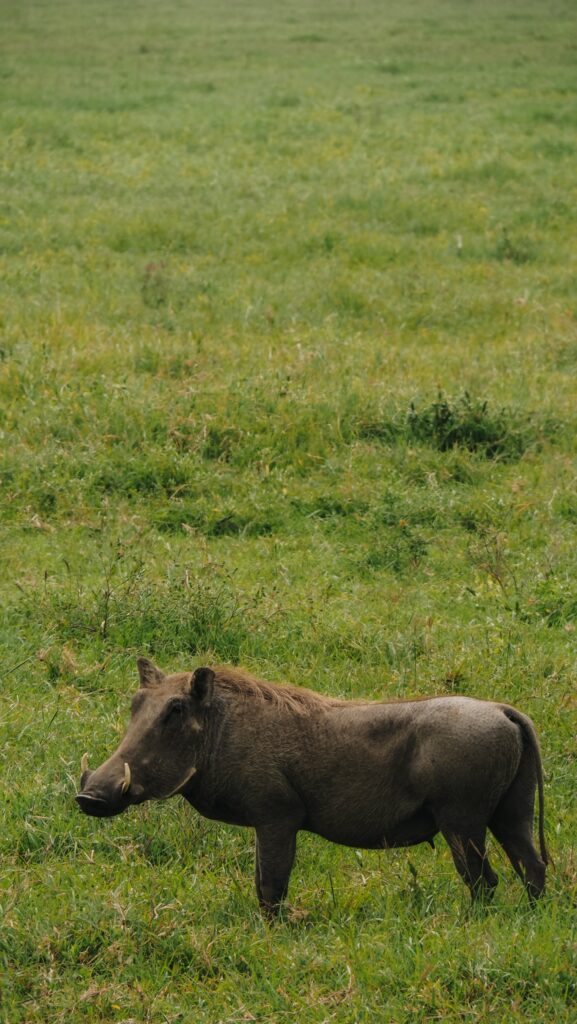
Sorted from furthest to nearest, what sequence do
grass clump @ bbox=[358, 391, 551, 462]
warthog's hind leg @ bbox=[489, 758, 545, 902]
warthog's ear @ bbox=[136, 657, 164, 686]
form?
1. grass clump @ bbox=[358, 391, 551, 462]
2. warthog's ear @ bbox=[136, 657, 164, 686]
3. warthog's hind leg @ bbox=[489, 758, 545, 902]

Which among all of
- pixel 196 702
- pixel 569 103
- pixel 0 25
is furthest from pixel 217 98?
pixel 196 702

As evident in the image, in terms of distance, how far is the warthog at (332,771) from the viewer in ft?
13.8

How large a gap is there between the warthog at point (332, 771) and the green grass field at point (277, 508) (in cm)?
23

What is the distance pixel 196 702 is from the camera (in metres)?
4.45

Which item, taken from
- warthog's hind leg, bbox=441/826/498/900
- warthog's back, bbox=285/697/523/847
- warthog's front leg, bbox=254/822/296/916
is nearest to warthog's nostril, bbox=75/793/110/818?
warthog's front leg, bbox=254/822/296/916

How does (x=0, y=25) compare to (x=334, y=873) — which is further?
(x=0, y=25)

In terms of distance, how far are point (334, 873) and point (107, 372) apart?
20.4 feet

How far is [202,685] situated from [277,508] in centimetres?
388

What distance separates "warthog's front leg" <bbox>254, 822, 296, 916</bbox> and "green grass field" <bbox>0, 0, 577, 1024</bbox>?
7cm

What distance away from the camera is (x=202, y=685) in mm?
4426

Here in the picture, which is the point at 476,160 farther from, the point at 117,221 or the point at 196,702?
the point at 196,702

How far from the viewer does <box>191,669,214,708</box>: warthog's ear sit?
441 cm

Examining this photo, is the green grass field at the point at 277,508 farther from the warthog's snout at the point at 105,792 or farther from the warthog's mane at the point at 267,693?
the warthog's mane at the point at 267,693

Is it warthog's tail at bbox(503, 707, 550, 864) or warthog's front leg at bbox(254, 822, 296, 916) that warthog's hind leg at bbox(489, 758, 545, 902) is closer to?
warthog's tail at bbox(503, 707, 550, 864)
